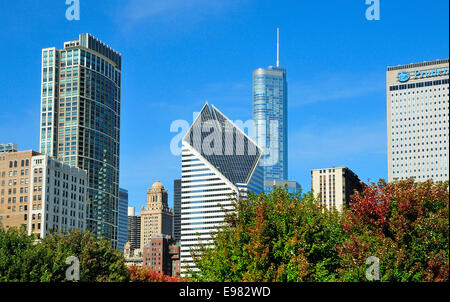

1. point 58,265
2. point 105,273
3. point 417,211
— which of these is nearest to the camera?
point 417,211

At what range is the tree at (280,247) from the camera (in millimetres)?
40656

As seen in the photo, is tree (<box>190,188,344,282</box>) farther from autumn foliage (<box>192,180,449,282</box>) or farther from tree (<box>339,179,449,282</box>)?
→ tree (<box>339,179,449,282</box>)

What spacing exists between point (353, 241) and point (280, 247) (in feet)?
16.1

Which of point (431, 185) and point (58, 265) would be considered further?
point (58, 265)

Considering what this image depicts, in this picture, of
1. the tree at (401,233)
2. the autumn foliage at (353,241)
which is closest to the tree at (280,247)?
the autumn foliage at (353,241)

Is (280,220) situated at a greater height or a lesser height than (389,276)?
greater

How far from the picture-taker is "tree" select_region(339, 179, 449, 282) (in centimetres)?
3719

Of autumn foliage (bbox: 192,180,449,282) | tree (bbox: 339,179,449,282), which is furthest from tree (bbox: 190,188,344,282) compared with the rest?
tree (bbox: 339,179,449,282)

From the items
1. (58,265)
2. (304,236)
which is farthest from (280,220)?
(58,265)

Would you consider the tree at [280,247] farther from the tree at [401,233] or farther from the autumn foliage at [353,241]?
the tree at [401,233]
